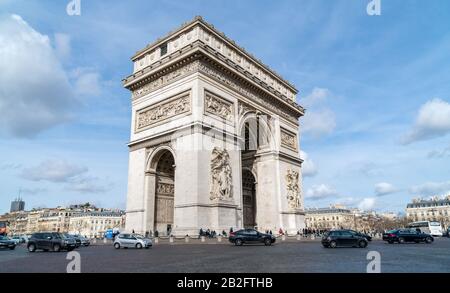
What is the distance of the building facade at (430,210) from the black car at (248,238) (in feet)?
350

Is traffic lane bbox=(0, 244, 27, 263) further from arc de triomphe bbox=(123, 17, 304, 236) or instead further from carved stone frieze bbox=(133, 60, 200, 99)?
carved stone frieze bbox=(133, 60, 200, 99)

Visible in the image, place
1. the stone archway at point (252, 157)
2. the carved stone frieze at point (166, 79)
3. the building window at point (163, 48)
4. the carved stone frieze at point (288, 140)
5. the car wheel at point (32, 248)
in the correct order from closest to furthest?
the car wheel at point (32, 248)
the carved stone frieze at point (166, 79)
the building window at point (163, 48)
the stone archway at point (252, 157)
the carved stone frieze at point (288, 140)

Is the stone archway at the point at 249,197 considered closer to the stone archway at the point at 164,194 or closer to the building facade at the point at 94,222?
the stone archway at the point at 164,194

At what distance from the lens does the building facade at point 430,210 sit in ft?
357

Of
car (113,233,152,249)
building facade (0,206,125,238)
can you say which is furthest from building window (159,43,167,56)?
building facade (0,206,125,238)

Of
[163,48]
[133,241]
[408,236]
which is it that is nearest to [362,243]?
[408,236]

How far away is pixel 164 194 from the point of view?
29.7 meters

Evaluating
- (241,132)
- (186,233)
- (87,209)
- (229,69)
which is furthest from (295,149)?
(87,209)

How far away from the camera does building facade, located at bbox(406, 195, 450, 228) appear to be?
10895 cm

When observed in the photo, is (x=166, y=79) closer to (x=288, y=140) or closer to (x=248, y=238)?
(x=248, y=238)

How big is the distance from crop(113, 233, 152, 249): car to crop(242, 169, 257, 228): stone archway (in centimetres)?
1615

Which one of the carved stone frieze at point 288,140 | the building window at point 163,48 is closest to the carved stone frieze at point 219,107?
the building window at point 163,48

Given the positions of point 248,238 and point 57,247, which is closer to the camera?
point 57,247

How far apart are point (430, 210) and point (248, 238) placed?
114m
